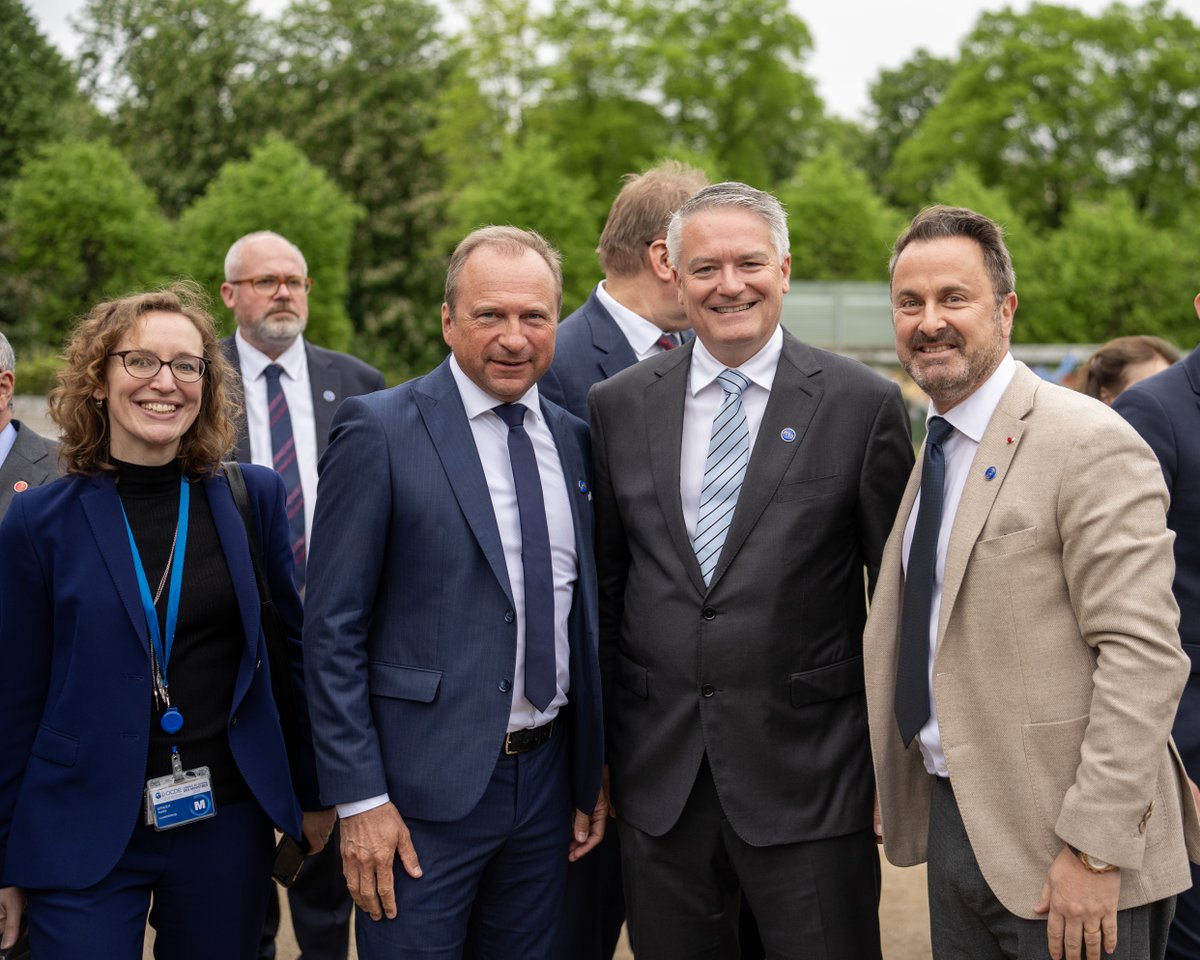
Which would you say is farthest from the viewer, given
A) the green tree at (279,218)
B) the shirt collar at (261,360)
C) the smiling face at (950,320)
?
the green tree at (279,218)

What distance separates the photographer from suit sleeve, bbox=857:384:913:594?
3123 mm

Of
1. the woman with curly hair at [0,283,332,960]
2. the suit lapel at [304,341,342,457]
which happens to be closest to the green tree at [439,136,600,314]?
the suit lapel at [304,341,342,457]

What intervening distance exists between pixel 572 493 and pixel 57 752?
1.41m

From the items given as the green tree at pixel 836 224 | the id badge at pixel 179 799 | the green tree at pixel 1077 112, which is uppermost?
the green tree at pixel 1077 112

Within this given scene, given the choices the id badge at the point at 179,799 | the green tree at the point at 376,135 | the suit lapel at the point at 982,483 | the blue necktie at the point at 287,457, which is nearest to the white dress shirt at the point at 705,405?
the suit lapel at the point at 982,483

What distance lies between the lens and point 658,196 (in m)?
4.50

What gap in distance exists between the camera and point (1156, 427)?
11.2 feet

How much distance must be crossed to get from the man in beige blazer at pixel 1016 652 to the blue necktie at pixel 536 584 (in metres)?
0.81

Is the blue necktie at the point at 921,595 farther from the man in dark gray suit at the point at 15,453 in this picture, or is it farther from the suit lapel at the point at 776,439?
the man in dark gray suit at the point at 15,453

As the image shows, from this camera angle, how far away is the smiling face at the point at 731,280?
10.4 ft

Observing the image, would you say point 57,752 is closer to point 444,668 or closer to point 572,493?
point 444,668

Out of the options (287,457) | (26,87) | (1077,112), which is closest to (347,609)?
(287,457)

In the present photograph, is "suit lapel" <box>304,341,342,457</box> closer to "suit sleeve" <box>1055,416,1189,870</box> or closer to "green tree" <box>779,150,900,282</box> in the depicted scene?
"suit sleeve" <box>1055,416,1189,870</box>

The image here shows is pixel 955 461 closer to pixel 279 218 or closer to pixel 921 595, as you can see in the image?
pixel 921 595
